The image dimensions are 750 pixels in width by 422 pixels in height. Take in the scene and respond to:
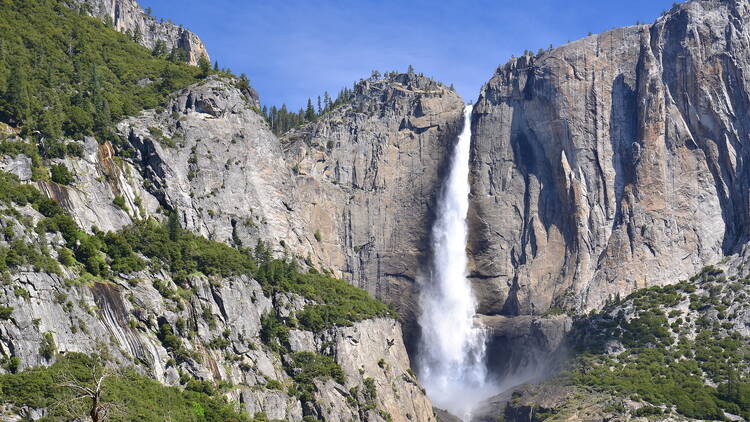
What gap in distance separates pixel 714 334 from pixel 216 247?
51.4m

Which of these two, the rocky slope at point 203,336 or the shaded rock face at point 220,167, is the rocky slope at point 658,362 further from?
the shaded rock face at point 220,167

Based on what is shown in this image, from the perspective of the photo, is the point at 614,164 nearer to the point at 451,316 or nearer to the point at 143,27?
the point at 451,316

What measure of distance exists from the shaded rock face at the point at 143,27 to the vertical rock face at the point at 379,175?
24.0 meters

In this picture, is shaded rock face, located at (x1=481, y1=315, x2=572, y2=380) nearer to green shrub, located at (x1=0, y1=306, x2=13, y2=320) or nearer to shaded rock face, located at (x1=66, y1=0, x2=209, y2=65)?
shaded rock face, located at (x1=66, y1=0, x2=209, y2=65)

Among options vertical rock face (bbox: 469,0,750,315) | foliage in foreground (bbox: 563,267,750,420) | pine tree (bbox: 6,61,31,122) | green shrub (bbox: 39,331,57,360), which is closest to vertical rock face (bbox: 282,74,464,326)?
vertical rock face (bbox: 469,0,750,315)

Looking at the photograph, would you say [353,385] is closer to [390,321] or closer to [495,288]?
[390,321]

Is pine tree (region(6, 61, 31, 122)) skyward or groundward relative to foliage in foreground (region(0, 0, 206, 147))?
groundward

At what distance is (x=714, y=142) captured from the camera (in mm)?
135750

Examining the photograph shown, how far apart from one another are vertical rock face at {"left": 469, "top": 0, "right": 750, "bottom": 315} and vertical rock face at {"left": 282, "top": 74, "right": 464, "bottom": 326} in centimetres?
663

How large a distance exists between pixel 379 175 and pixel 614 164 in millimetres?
29088

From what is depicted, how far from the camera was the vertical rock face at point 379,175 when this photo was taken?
144 m

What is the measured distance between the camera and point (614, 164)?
141 m

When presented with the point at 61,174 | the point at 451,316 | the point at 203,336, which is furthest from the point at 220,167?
the point at 451,316

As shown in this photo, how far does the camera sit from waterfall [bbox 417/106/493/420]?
5482 inches
